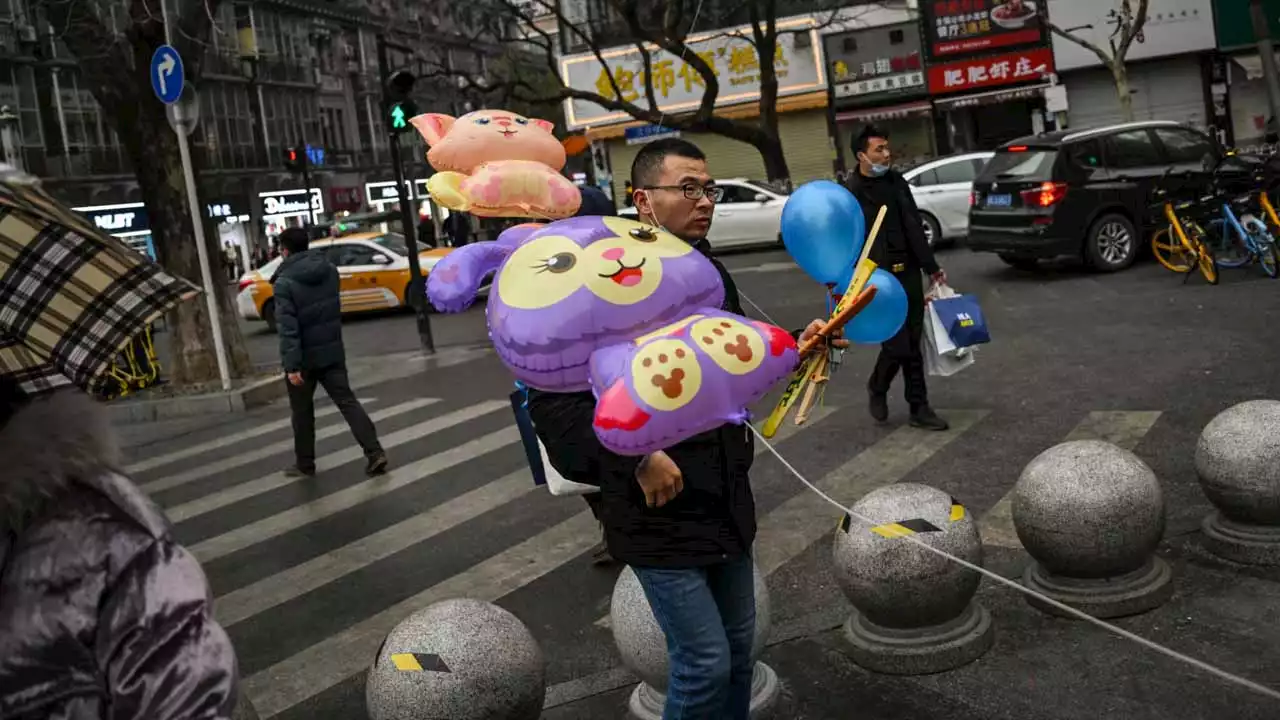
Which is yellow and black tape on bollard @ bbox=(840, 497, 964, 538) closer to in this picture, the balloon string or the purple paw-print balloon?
the balloon string

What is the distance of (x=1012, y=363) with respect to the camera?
31.7ft

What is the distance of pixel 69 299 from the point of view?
215cm

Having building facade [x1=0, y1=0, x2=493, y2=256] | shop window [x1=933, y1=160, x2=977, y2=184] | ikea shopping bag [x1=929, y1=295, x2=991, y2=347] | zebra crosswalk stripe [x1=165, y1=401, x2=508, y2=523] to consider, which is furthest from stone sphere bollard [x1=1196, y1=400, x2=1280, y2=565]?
building facade [x1=0, y1=0, x2=493, y2=256]

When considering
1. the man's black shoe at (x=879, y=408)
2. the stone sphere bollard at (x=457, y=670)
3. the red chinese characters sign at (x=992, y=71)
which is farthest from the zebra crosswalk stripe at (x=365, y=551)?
the red chinese characters sign at (x=992, y=71)

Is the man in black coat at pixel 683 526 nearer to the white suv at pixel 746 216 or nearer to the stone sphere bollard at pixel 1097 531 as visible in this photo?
the stone sphere bollard at pixel 1097 531

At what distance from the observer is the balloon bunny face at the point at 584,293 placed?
2832mm

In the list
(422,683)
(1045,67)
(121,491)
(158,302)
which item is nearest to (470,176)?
(422,683)

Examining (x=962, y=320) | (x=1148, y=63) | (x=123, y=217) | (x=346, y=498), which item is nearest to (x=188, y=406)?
(x=346, y=498)

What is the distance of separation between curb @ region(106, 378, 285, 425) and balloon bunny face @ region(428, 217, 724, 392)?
32.9 feet

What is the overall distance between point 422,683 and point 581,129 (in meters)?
31.8

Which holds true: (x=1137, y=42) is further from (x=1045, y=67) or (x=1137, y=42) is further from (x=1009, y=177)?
(x=1009, y=177)

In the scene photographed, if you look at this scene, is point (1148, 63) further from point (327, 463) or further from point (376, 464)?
point (376, 464)

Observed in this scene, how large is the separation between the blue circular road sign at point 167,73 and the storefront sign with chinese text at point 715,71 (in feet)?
71.3

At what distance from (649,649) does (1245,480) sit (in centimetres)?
263
